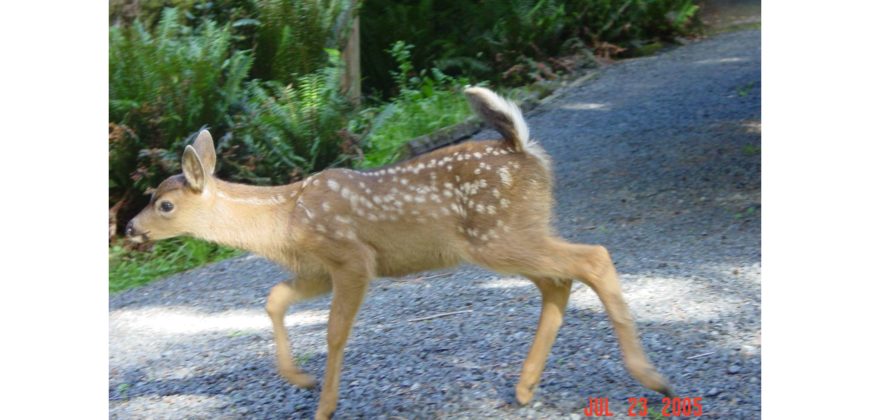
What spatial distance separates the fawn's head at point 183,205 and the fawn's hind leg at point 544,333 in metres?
1.72

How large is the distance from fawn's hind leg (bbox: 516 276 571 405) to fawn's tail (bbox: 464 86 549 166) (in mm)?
602

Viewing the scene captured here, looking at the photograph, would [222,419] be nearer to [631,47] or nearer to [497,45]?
[497,45]

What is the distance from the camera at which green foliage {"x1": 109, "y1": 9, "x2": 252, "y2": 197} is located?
31.7 feet

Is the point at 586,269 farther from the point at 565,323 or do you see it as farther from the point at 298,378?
the point at 298,378

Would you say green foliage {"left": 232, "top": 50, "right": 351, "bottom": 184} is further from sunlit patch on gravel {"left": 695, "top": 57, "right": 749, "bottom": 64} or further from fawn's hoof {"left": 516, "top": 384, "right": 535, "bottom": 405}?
sunlit patch on gravel {"left": 695, "top": 57, "right": 749, "bottom": 64}

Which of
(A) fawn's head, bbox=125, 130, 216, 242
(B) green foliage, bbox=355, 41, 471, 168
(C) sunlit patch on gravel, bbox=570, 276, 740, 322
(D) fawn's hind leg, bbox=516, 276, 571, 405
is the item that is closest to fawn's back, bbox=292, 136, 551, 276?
(D) fawn's hind leg, bbox=516, 276, 571, 405

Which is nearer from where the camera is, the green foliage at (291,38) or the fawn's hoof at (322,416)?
the fawn's hoof at (322,416)

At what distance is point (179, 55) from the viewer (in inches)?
396

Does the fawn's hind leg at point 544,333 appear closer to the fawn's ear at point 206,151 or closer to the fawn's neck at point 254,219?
the fawn's neck at point 254,219

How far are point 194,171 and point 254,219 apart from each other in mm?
389

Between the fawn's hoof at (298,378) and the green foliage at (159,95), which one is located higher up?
the green foliage at (159,95)

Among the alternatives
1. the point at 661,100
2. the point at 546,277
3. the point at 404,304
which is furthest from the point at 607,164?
the point at 546,277

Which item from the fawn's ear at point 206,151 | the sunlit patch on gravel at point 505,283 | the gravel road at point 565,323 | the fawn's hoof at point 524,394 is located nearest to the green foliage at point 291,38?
the gravel road at point 565,323
